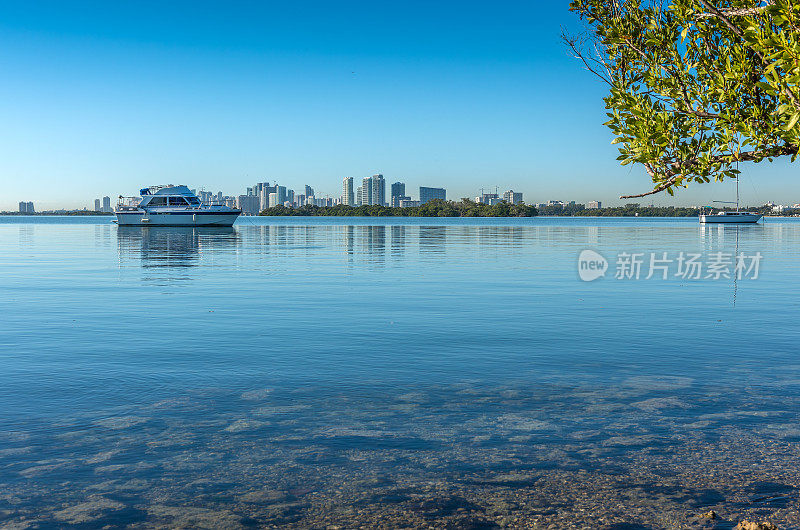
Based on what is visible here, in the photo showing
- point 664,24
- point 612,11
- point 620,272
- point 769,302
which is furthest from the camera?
point 620,272

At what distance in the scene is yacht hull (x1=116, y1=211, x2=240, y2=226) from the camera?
383 ft

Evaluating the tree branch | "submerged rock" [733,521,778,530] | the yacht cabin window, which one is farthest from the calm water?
the yacht cabin window

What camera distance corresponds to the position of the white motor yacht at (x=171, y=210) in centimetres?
11699

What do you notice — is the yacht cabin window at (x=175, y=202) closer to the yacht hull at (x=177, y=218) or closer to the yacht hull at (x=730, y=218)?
the yacht hull at (x=177, y=218)

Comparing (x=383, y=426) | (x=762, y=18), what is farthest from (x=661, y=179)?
(x=383, y=426)

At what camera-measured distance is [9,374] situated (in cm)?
1172

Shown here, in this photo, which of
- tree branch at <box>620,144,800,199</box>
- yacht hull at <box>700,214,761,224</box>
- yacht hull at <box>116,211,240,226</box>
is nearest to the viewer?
tree branch at <box>620,144,800,199</box>

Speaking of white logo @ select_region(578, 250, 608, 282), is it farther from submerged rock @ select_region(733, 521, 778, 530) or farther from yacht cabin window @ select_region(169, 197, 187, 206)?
yacht cabin window @ select_region(169, 197, 187, 206)

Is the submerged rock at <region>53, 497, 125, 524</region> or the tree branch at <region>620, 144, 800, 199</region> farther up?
the tree branch at <region>620, 144, 800, 199</region>

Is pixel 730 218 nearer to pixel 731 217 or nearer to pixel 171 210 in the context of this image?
pixel 731 217

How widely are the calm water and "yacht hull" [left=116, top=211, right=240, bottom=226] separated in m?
98.1

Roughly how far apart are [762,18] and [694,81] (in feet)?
4.84

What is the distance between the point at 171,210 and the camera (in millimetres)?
119562

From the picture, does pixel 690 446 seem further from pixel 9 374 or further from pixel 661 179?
pixel 9 374
